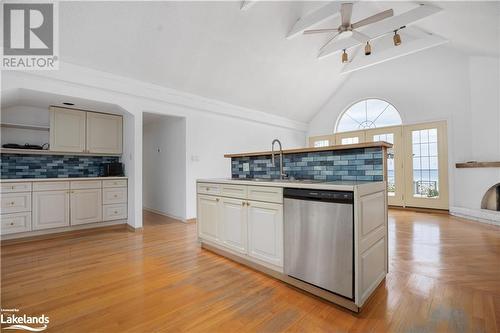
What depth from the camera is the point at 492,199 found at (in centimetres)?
440

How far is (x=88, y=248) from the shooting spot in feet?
10.00

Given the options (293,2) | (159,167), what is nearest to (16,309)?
(159,167)

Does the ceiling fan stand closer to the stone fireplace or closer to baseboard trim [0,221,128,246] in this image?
the stone fireplace

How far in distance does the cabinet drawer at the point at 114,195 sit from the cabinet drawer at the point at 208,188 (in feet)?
6.68

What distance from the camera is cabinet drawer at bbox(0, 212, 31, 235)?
3195 millimetres

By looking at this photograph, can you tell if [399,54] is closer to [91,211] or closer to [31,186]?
[91,211]

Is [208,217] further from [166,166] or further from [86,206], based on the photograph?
[166,166]

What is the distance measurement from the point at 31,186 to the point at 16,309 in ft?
7.83

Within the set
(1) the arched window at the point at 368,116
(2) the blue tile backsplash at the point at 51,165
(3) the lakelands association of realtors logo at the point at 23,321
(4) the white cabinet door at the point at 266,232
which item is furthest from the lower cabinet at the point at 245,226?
(1) the arched window at the point at 368,116

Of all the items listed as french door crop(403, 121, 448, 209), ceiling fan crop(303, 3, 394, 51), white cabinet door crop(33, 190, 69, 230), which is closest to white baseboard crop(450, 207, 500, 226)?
french door crop(403, 121, 448, 209)

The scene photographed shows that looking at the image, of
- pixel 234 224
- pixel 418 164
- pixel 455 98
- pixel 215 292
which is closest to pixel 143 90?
pixel 234 224

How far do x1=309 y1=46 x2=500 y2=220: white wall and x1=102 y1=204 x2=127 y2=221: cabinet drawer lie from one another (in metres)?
6.63

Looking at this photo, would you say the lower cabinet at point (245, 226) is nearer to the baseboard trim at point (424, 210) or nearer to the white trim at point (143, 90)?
the white trim at point (143, 90)

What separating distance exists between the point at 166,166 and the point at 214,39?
2809 mm
